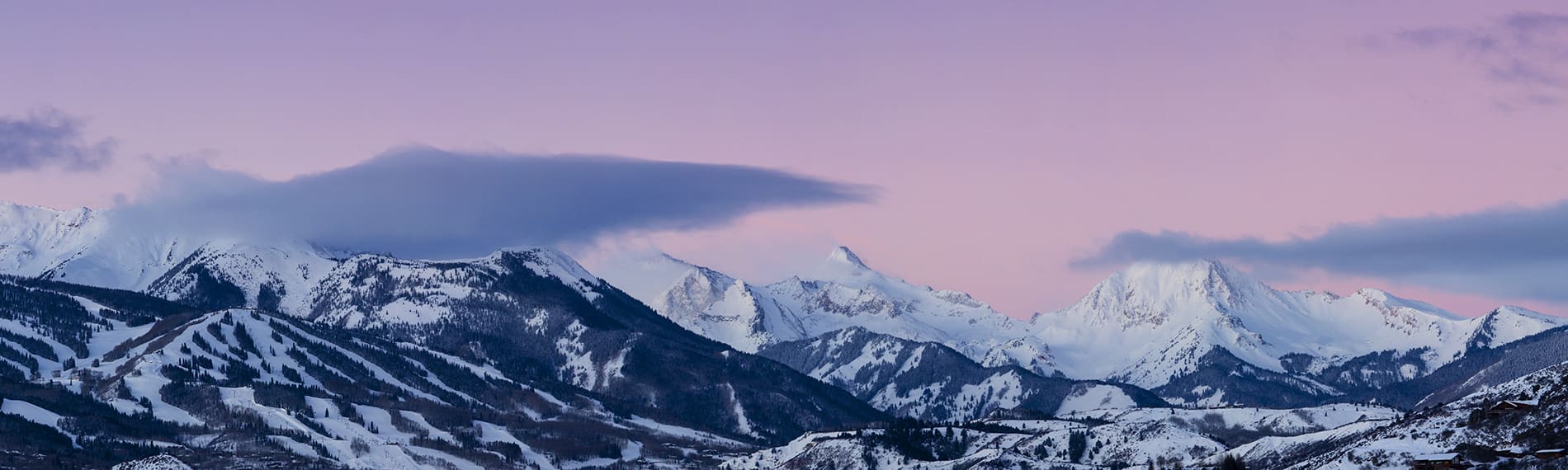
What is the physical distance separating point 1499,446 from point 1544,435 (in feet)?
15.9

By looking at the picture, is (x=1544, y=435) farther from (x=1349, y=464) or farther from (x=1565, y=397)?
(x=1349, y=464)

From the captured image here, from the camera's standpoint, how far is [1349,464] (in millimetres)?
199000

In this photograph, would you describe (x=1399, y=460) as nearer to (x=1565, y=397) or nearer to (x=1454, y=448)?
(x=1454, y=448)

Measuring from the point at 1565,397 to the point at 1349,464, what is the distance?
2372 cm

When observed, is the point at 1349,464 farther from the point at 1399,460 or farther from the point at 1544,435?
the point at 1544,435

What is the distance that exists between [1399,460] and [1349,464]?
611 cm

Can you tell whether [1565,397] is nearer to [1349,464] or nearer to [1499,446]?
[1499,446]

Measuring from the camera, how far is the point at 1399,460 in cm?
19450

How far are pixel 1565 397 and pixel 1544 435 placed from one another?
26.4 feet

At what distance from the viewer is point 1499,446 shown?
192 metres

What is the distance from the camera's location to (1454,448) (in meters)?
195

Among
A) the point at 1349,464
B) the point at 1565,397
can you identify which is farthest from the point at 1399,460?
the point at 1565,397

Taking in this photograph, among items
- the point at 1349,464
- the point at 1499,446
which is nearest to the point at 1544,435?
the point at 1499,446

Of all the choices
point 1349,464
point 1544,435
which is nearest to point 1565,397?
point 1544,435
